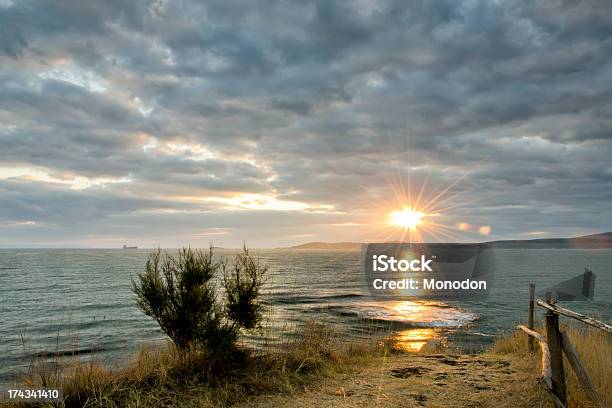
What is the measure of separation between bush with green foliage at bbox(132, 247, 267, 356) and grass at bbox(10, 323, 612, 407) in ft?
1.36

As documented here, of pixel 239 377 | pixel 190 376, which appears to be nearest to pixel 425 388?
pixel 239 377

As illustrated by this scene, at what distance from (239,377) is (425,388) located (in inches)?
150

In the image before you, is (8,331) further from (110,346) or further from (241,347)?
(241,347)

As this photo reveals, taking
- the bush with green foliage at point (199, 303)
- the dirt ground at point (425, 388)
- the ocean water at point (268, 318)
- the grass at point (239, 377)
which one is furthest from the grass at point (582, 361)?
the bush with green foliage at point (199, 303)

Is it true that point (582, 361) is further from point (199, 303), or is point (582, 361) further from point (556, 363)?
point (199, 303)

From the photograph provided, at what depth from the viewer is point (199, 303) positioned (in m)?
9.48

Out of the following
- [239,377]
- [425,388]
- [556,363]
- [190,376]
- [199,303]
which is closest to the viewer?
[556,363]

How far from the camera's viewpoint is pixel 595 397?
6.49 metres

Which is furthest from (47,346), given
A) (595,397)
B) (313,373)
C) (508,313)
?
(508,313)

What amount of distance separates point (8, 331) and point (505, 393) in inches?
1044

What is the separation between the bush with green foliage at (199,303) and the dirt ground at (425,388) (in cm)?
176

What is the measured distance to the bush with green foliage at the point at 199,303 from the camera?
913 centimetres

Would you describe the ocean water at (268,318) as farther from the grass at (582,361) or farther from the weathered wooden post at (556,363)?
the weathered wooden post at (556,363)

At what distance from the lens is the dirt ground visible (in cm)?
801
